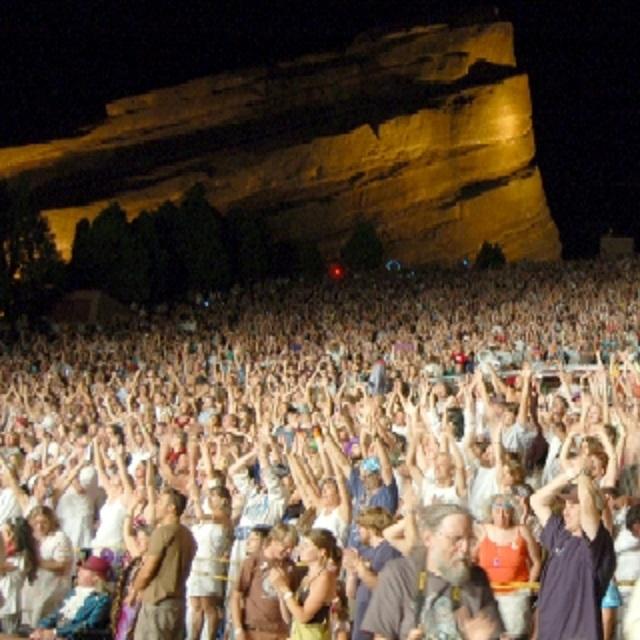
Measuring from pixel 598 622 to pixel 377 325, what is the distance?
19.2 m

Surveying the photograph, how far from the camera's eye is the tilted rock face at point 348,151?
52188 mm

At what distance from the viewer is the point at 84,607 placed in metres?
8.41

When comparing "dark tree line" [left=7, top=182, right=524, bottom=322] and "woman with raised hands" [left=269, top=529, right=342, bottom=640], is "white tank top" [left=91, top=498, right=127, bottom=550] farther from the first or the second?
"dark tree line" [left=7, top=182, right=524, bottom=322]

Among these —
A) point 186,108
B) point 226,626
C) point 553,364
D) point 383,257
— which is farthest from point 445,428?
point 186,108

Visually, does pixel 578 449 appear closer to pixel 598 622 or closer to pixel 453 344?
pixel 598 622

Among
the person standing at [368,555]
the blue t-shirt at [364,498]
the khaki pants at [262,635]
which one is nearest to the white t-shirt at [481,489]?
the blue t-shirt at [364,498]

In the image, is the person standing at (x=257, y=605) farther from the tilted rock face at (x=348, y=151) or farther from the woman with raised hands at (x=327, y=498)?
the tilted rock face at (x=348, y=151)

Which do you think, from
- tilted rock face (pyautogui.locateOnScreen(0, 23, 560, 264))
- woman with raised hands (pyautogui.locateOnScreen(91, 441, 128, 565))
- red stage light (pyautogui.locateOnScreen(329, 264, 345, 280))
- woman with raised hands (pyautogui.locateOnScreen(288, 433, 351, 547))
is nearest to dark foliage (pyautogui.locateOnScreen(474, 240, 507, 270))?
tilted rock face (pyautogui.locateOnScreen(0, 23, 560, 264))

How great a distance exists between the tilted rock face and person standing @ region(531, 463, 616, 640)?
4103cm

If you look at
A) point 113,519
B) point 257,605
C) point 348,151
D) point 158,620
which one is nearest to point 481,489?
point 257,605

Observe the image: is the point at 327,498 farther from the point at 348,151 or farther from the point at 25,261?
the point at 348,151

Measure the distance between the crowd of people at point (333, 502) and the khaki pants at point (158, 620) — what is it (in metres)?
0.01

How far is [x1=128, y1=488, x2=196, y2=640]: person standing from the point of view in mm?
8133

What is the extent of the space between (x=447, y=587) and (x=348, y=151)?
49.7m
